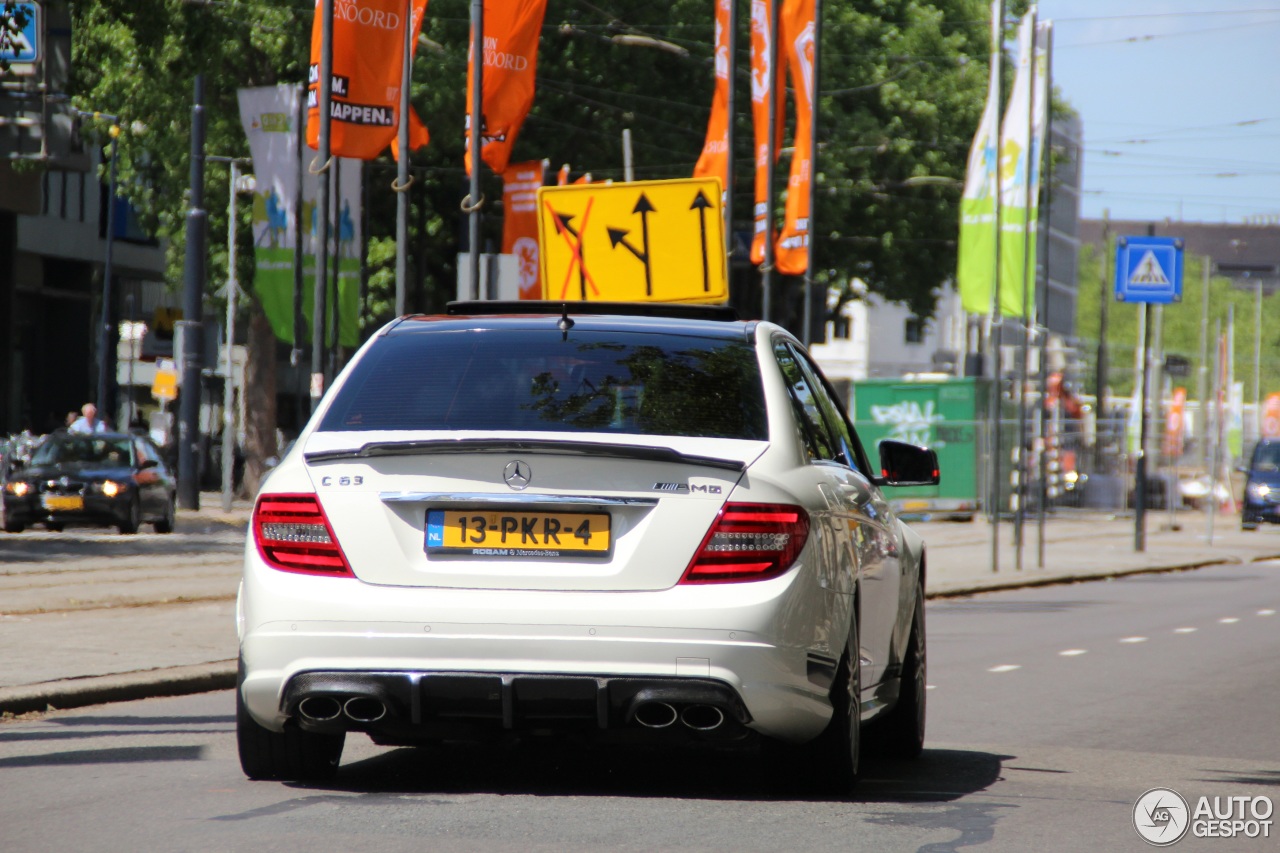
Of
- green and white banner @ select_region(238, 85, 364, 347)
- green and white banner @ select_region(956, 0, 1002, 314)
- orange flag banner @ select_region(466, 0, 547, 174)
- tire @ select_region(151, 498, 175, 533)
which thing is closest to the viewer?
orange flag banner @ select_region(466, 0, 547, 174)

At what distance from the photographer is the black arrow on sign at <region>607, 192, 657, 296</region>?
1900cm

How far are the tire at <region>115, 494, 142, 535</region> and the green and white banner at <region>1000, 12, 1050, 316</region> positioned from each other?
11.6 m

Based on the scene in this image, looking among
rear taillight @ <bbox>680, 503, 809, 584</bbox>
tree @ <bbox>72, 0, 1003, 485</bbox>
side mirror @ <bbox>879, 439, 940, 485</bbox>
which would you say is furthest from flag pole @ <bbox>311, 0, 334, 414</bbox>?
tree @ <bbox>72, 0, 1003, 485</bbox>

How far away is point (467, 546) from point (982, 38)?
144ft

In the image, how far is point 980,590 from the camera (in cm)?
2188

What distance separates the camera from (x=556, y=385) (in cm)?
691

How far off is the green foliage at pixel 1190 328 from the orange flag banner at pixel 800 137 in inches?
4014

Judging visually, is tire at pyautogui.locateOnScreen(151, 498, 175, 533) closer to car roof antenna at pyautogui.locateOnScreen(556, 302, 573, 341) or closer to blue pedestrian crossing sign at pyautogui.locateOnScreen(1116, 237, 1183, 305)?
blue pedestrian crossing sign at pyautogui.locateOnScreen(1116, 237, 1183, 305)

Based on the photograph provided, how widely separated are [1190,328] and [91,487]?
11089 centimetres

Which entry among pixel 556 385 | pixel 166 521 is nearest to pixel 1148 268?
pixel 166 521

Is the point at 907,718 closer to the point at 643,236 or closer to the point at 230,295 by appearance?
the point at 643,236

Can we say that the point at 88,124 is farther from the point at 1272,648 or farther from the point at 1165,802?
the point at 1165,802

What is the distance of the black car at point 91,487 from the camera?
2809 cm

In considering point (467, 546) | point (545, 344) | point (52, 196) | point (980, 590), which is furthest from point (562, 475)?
point (52, 196)
